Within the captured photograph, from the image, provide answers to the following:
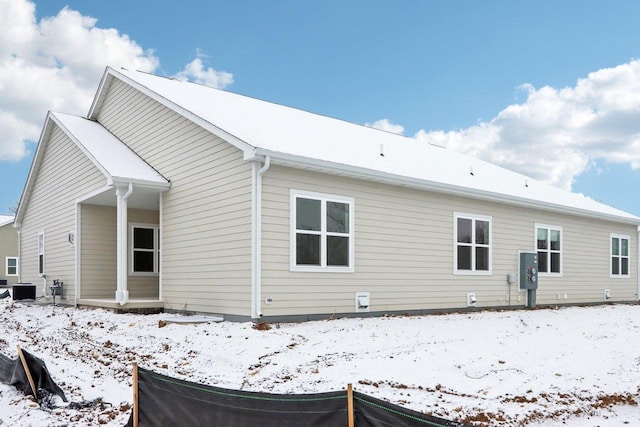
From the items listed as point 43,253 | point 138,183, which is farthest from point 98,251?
point 43,253

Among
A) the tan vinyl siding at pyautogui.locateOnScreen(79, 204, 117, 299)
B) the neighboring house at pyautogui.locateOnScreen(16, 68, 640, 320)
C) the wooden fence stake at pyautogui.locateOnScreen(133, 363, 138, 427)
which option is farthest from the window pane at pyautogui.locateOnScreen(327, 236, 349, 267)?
the tan vinyl siding at pyautogui.locateOnScreen(79, 204, 117, 299)

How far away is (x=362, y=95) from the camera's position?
18.3m

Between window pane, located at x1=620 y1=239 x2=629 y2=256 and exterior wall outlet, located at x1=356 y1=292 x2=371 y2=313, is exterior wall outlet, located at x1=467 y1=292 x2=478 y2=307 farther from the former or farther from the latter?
window pane, located at x1=620 y1=239 x2=629 y2=256

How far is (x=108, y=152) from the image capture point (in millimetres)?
14844

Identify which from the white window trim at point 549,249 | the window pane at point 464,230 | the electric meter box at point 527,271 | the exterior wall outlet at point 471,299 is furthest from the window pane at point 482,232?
the white window trim at point 549,249

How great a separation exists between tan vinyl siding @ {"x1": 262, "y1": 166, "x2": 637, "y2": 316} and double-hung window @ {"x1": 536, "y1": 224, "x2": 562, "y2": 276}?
235 mm

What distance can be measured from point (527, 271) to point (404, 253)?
4997 millimetres

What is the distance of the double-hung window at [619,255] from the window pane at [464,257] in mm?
8486

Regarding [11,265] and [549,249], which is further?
[11,265]

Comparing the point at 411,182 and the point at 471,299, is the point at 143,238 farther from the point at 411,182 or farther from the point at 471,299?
the point at 471,299

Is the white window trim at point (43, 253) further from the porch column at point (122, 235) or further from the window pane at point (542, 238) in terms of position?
the window pane at point (542, 238)

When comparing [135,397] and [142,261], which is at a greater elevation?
[142,261]

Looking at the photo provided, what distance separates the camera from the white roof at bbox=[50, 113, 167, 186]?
13.2 meters

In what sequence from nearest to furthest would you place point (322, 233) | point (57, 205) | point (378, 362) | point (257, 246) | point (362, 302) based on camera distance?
point (378, 362) → point (257, 246) → point (322, 233) → point (362, 302) → point (57, 205)
